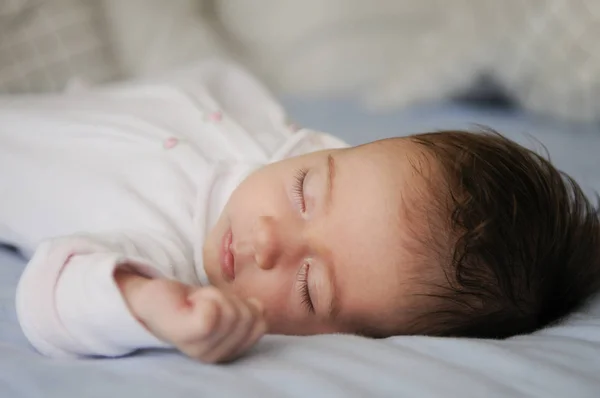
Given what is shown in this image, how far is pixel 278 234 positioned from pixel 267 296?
7cm

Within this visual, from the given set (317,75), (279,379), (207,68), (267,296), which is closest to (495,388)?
(279,379)

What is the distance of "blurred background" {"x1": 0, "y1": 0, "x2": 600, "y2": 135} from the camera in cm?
162

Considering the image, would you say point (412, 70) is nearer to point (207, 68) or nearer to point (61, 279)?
point (207, 68)

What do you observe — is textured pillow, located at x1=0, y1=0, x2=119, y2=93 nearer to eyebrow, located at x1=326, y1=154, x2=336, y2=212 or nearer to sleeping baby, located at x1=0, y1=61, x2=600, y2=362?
sleeping baby, located at x1=0, y1=61, x2=600, y2=362

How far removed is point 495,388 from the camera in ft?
1.98

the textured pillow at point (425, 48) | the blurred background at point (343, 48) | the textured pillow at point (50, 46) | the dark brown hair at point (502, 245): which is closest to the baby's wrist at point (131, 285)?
the dark brown hair at point (502, 245)

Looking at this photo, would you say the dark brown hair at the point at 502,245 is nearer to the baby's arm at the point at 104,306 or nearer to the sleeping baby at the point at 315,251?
the sleeping baby at the point at 315,251

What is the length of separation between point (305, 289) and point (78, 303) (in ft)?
0.78

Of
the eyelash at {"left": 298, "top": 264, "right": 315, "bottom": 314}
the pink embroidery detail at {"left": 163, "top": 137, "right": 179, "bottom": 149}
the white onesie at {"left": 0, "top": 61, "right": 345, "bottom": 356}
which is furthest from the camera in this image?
the pink embroidery detail at {"left": 163, "top": 137, "right": 179, "bottom": 149}

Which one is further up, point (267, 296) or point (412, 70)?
point (412, 70)

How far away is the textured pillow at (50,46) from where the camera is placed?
5.22 ft

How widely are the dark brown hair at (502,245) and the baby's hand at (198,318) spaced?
0.23m

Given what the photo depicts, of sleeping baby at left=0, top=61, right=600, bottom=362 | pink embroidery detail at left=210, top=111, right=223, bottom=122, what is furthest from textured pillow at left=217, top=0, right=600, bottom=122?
sleeping baby at left=0, top=61, right=600, bottom=362

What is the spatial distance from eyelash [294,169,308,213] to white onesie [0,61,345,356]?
0.46ft
